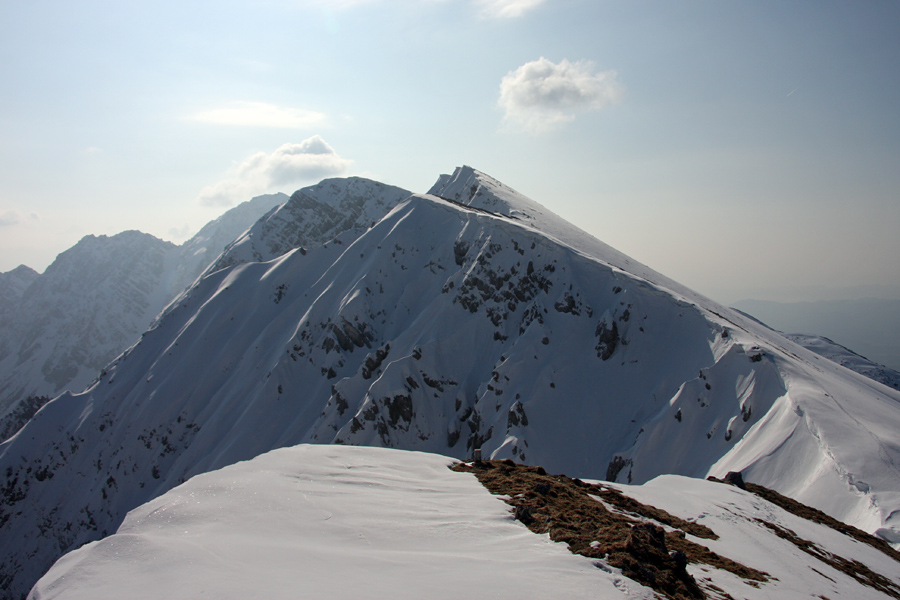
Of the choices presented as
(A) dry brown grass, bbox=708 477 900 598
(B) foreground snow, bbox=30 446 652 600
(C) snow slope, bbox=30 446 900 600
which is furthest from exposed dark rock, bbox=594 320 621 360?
(B) foreground snow, bbox=30 446 652 600

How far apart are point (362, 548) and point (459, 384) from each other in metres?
63.2

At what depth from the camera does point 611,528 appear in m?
14.2

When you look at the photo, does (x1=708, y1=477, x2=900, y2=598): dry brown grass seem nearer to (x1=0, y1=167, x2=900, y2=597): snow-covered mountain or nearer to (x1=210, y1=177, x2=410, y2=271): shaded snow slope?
(x1=0, y1=167, x2=900, y2=597): snow-covered mountain

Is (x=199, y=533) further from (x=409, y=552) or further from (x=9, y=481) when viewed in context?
(x=9, y=481)

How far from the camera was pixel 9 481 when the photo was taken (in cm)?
10875

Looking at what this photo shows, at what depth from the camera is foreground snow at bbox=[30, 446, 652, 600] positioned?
982 cm

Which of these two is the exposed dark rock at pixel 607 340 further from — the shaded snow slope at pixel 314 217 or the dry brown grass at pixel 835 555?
the shaded snow slope at pixel 314 217

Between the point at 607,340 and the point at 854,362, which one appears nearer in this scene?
the point at 607,340

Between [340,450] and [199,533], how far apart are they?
32.2 feet

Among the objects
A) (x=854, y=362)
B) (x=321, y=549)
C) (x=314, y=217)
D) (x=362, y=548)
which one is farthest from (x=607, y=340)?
(x=314, y=217)

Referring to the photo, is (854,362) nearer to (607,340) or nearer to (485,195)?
(485,195)

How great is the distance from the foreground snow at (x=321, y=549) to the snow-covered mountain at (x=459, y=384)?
85.0 ft

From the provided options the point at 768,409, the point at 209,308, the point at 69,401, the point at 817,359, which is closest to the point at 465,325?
the point at 768,409

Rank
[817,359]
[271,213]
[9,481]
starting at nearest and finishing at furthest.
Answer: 1. [817,359]
2. [9,481]
3. [271,213]
